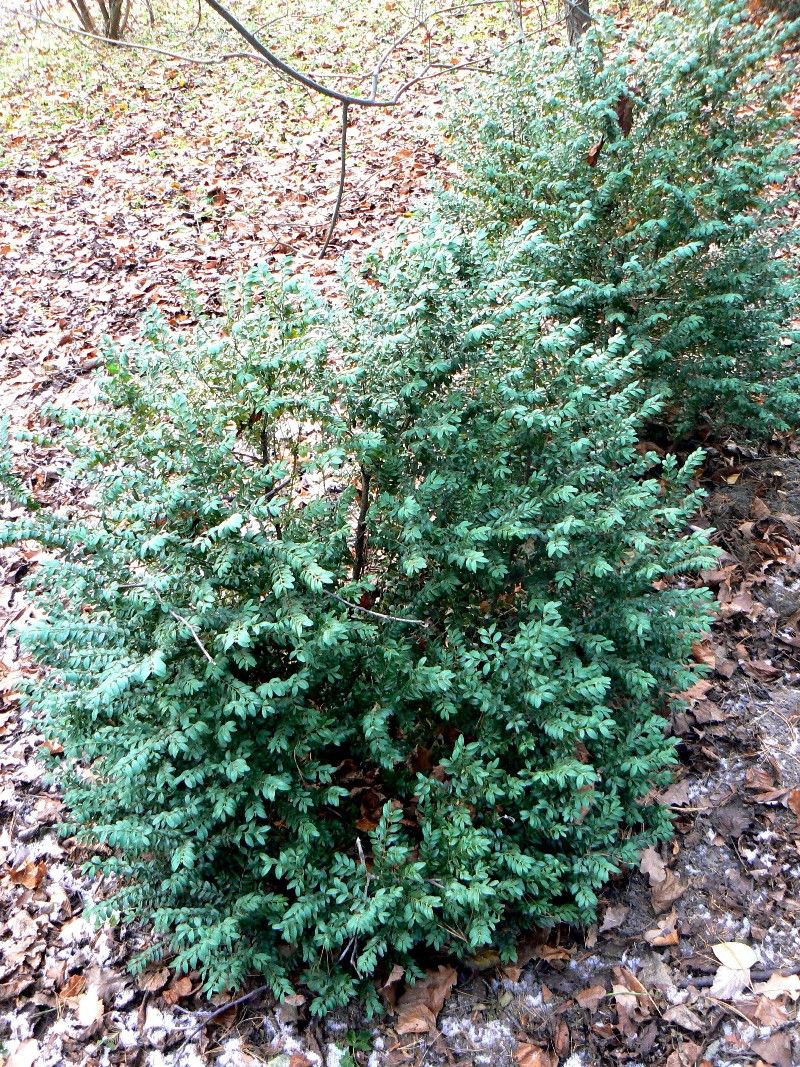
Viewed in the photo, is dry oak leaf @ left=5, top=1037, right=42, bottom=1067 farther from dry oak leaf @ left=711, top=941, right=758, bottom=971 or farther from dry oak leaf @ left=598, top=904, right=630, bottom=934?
dry oak leaf @ left=711, top=941, right=758, bottom=971

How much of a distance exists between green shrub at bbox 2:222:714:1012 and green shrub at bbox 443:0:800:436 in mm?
1304

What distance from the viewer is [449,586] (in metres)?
2.65

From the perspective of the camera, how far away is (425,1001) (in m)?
2.60

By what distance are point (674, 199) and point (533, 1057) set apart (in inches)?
147

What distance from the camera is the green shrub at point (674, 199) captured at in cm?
380

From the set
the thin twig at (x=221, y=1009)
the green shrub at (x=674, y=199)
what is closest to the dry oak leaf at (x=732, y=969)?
the thin twig at (x=221, y=1009)

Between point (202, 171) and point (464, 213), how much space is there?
15.5ft

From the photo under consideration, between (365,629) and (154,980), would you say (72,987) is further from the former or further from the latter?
(365,629)

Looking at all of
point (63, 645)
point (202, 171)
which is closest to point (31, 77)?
point (202, 171)

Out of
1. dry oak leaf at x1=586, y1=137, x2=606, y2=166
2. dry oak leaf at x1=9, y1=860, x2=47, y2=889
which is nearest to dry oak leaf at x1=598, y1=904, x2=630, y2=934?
dry oak leaf at x1=9, y1=860, x2=47, y2=889

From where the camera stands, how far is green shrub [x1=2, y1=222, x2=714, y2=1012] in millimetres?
2412

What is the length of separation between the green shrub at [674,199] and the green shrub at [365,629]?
4.28 ft

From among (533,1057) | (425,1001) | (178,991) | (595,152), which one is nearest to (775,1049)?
(533,1057)

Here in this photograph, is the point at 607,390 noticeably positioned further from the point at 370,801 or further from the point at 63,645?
the point at 63,645
